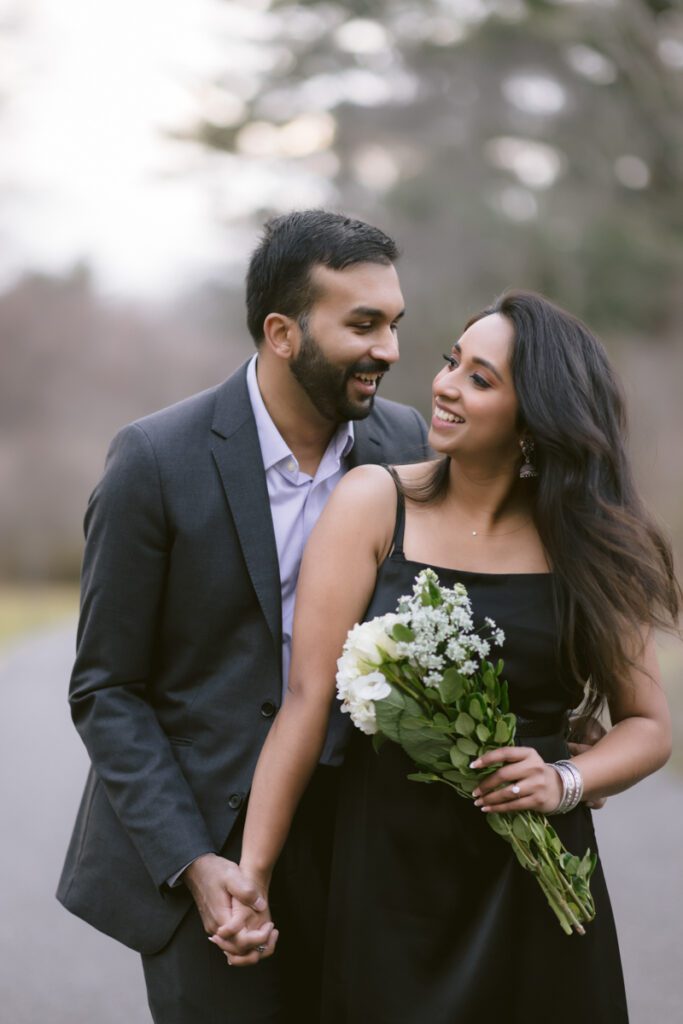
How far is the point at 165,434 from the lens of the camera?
327 cm

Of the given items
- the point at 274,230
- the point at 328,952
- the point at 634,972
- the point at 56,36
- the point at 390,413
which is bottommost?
the point at 634,972

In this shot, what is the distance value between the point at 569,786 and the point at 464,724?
1.21 ft

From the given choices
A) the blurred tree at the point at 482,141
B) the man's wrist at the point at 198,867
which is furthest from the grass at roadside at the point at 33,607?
the man's wrist at the point at 198,867

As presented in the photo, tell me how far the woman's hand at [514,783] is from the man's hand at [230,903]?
61 cm

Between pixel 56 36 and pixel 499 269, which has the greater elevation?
pixel 56 36

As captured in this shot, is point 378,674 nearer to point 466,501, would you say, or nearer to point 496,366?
point 466,501

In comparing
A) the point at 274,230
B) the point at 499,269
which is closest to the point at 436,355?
the point at 499,269

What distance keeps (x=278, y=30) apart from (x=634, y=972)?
53.2 ft

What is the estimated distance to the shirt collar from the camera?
3.36m

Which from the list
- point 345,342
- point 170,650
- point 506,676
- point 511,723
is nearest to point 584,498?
point 506,676

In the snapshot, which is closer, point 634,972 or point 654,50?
point 634,972

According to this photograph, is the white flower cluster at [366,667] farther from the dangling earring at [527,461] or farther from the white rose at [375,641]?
the dangling earring at [527,461]

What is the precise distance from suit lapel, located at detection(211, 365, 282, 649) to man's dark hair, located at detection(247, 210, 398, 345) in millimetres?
274

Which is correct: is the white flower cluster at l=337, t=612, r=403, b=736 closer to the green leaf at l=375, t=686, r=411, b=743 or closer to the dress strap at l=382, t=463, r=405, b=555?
the green leaf at l=375, t=686, r=411, b=743
